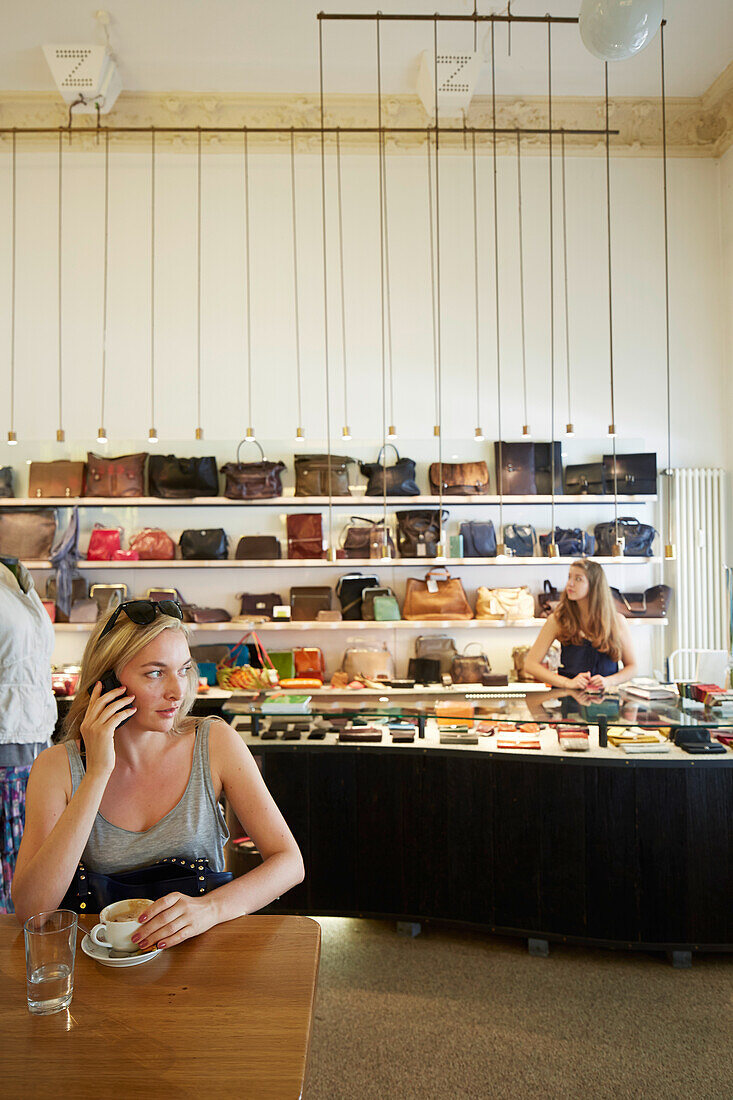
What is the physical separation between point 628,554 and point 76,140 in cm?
539

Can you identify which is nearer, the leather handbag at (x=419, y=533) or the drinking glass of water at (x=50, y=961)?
the drinking glass of water at (x=50, y=961)

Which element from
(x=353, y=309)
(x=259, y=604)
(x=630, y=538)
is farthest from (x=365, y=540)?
(x=630, y=538)

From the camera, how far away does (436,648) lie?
19.5ft

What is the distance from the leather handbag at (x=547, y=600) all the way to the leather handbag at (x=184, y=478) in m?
2.59

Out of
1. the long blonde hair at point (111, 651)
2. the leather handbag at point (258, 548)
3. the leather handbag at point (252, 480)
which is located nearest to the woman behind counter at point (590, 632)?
the leather handbag at point (258, 548)

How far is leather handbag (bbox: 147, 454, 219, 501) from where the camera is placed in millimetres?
5867

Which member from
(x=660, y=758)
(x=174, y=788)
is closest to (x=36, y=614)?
(x=174, y=788)

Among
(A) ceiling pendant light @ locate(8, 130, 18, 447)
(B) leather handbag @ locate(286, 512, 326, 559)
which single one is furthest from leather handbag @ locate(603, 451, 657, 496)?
(A) ceiling pendant light @ locate(8, 130, 18, 447)

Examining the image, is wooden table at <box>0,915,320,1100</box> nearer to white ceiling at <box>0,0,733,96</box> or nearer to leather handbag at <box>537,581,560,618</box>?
leather handbag at <box>537,581,560,618</box>

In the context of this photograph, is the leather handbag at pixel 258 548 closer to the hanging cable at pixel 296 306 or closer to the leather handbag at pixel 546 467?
the hanging cable at pixel 296 306

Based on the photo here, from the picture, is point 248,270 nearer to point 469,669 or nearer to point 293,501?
point 293,501

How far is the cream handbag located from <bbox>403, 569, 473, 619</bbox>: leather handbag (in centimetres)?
11

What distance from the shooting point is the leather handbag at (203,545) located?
5.89 meters

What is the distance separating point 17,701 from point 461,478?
3.61 meters
